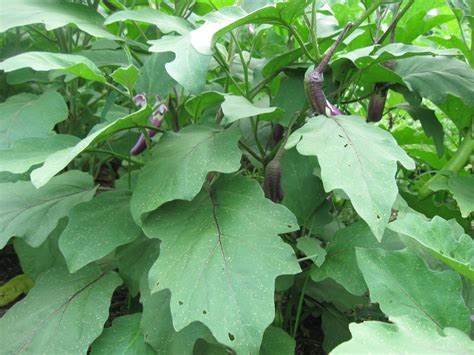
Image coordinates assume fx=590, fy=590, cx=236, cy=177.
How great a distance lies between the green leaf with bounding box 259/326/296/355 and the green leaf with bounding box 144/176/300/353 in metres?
0.19

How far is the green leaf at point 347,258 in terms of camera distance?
1.03 metres

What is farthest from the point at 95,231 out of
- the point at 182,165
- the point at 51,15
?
the point at 51,15

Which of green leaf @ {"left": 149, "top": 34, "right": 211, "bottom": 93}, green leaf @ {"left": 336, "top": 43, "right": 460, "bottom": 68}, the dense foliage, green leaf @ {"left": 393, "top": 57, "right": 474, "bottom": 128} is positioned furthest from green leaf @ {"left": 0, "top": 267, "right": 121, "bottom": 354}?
green leaf @ {"left": 393, "top": 57, "right": 474, "bottom": 128}

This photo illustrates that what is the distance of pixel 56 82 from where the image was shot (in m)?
1.62

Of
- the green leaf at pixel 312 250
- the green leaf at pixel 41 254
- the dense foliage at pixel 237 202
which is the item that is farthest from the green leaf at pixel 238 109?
the green leaf at pixel 41 254

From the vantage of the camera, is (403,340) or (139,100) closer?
(403,340)

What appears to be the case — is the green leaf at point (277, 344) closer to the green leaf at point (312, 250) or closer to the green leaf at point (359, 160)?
the green leaf at point (312, 250)

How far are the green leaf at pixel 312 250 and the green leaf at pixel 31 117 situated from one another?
0.61 m

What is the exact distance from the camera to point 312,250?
1.06 m

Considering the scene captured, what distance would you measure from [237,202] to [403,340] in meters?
0.42

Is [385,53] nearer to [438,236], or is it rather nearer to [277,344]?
[438,236]

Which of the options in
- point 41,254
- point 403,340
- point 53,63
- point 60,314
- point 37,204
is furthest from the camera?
point 41,254

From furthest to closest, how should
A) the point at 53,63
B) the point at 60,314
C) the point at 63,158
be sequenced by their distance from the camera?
the point at 60,314 < the point at 53,63 < the point at 63,158

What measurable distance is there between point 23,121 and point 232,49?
0.49m
